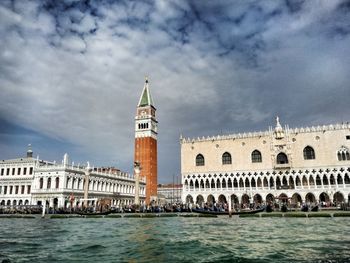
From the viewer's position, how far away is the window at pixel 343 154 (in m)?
47.8

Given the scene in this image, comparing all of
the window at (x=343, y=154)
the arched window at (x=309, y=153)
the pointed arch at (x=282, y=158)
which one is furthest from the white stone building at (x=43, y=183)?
the window at (x=343, y=154)

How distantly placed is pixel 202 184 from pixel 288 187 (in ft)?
48.4

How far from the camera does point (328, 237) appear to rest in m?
14.8

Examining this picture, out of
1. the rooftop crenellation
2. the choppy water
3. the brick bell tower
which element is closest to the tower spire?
the brick bell tower

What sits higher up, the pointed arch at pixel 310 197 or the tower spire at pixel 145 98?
the tower spire at pixel 145 98

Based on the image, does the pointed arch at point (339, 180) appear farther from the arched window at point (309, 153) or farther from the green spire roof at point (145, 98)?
the green spire roof at point (145, 98)

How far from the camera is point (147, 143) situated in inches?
2938

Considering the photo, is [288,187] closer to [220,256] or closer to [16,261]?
[220,256]

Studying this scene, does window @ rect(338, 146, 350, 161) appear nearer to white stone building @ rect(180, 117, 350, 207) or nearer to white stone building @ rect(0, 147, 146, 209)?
white stone building @ rect(180, 117, 350, 207)

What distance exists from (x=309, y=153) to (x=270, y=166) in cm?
639

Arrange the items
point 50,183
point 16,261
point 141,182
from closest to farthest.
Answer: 1. point 16,261
2. point 50,183
3. point 141,182

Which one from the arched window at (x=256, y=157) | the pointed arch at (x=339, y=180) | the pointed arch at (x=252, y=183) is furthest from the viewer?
the arched window at (x=256, y=157)

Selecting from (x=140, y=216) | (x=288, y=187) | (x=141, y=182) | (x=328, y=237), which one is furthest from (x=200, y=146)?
(x=328, y=237)

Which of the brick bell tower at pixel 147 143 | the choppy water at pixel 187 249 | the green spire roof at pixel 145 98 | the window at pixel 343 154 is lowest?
the choppy water at pixel 187 249
